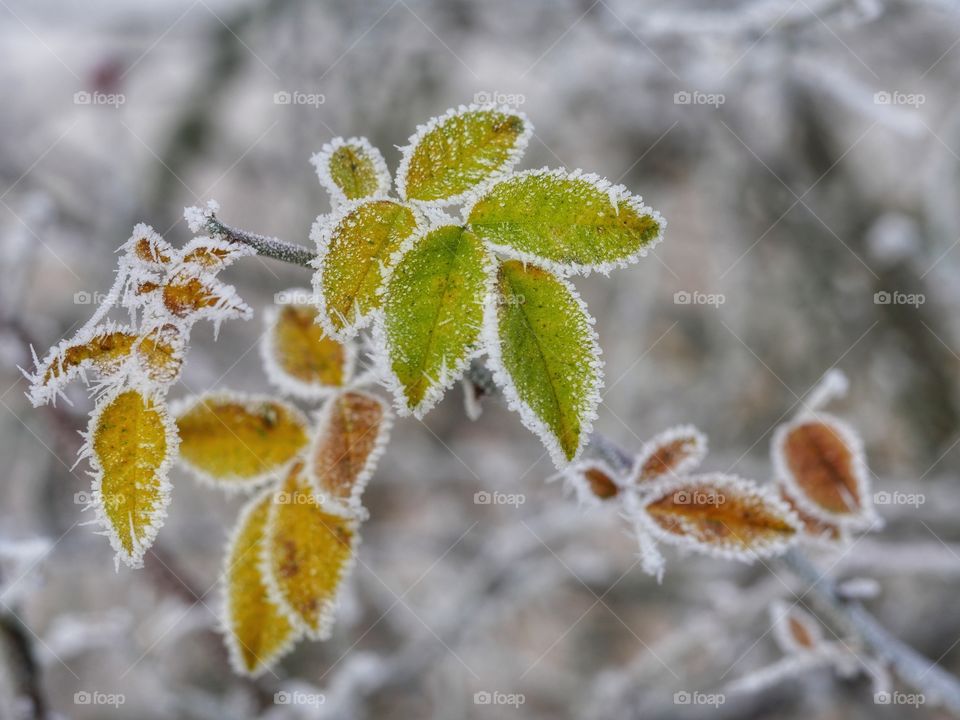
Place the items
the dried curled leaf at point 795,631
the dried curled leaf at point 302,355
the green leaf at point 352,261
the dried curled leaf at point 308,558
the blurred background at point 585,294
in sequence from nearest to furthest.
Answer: the green leaf at point 352,261 < the dried curled leaf at point 308,558 < the dried curled leaf at point 302,355 < the dried curled leaf at point 795,631 < the blurred background at point 585,294

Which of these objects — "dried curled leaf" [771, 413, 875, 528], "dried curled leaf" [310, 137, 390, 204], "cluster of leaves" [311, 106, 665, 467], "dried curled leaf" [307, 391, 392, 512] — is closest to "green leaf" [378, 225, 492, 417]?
"cluster of leaves" [311, 106, 665, 467]

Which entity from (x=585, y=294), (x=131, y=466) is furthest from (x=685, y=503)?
(x=585, y=294)

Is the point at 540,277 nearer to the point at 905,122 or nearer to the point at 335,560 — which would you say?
the point at 335,560

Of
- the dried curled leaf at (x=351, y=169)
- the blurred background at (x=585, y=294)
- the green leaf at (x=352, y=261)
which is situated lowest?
Result: the blurred background at (x=585, y=294)

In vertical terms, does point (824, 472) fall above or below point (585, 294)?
above

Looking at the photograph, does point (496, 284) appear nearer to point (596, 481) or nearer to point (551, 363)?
point (551, 363)

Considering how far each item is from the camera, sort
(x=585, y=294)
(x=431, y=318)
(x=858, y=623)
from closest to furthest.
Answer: (x=431, y=318), (x=858, y=623), (x=585, y=294)

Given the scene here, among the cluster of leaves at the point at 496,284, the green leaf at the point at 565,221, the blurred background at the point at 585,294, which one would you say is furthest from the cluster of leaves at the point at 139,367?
the blurred background at the point at 585,294

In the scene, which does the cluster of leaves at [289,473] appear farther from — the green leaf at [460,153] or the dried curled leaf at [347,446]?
the green leaf at [460,153]
